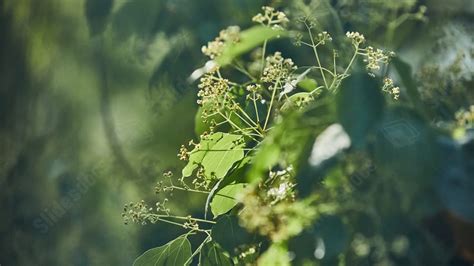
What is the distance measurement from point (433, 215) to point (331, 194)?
9 centimetres

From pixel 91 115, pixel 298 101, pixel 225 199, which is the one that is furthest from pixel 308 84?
pixel 91 115

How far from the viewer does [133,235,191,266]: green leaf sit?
0.80m

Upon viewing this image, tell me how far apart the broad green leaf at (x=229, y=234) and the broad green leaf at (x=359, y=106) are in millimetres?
240

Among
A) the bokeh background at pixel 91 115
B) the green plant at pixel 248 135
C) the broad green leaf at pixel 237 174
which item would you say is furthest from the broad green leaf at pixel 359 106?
the bokeh background at pixel 91 115

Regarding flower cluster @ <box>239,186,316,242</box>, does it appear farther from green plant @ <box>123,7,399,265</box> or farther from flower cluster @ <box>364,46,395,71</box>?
flower cluster @ <box>364,46,395,71</box>

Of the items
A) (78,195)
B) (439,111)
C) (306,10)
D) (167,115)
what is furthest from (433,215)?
(78,195)

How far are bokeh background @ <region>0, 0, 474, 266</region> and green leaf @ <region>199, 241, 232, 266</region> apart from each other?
0.38m

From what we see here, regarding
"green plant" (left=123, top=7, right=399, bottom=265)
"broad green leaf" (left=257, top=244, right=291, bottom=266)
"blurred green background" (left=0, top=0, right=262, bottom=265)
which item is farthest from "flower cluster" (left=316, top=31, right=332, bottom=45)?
"blurred green background" (left=0, top=0, right=262, bottom=265)

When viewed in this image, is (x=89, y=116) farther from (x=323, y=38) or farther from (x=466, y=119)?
(x=466, y=119)

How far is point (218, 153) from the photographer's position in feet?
2.57

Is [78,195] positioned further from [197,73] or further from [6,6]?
[197,73]

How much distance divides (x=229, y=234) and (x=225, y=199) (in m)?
0.04

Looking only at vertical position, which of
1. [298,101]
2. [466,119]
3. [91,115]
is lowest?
[466,119]

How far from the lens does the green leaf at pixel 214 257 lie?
773 millimetres
